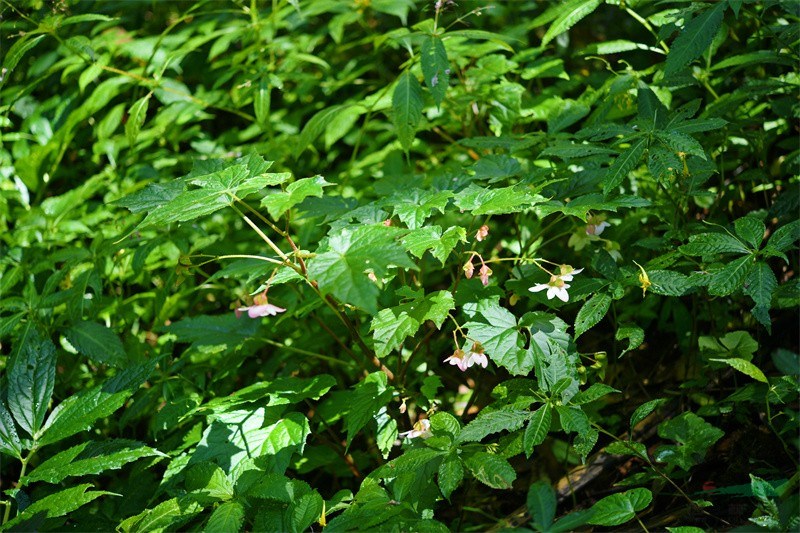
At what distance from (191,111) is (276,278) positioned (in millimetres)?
1671

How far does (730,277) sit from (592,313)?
0.32m

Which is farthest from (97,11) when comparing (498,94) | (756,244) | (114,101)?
(756,244)

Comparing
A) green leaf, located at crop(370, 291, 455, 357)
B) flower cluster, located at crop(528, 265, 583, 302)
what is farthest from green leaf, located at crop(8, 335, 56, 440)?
flower cluster, located at crop(528, 265, 583, 302)

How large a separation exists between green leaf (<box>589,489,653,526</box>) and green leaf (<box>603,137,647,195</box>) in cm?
71

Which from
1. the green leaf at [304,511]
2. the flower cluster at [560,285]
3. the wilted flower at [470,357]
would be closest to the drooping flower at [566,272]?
the flower cluster at [560,285]

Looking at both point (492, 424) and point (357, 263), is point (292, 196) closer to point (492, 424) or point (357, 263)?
point (357, 263)

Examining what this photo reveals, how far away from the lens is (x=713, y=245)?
1620mm

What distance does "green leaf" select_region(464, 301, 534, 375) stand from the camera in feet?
5.25

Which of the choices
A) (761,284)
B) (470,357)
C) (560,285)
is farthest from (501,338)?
(761,284)

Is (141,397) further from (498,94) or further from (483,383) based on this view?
(498,94)

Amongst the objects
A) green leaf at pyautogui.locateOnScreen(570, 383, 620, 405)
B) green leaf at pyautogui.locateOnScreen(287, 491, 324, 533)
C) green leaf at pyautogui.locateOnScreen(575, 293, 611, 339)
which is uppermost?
green leaf at pyautogui.locateOnScreen(575, 293, 611, 339)

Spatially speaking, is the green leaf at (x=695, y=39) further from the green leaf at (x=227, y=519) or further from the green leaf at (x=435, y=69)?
the green leaf at (x=227, y=519)

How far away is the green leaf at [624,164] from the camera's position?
65.2 inches

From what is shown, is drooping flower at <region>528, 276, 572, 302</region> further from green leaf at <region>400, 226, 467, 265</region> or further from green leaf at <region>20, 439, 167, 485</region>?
green leaf at <region>20, 439, 167, 485</region>
